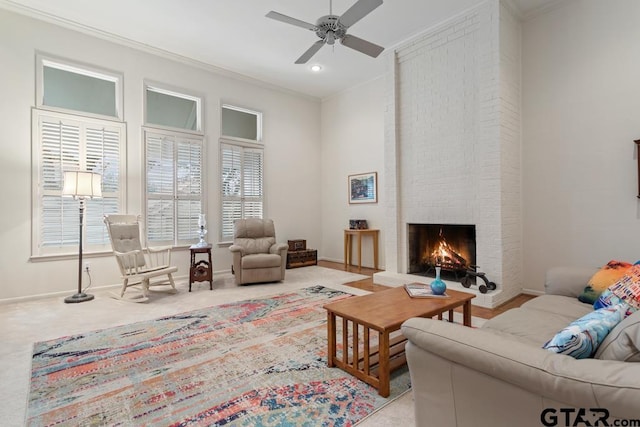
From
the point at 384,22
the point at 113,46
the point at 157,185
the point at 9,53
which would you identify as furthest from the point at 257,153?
the point at 9,53

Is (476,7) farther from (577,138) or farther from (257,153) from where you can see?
(257,153)

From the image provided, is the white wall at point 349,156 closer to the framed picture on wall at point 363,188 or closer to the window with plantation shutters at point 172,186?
the framed picture on wall at point 363,188

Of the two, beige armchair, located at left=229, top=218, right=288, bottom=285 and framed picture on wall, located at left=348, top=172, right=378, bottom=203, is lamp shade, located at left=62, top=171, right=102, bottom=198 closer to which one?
beige armchair, located at left=229, top=218, right=288, bottom=285

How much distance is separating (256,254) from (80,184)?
97.0 inches

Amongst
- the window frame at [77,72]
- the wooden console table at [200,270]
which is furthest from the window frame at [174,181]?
the wooden console table at [200,270]

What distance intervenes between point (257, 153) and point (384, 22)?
3.18 metres

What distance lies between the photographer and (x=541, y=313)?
6.66ft

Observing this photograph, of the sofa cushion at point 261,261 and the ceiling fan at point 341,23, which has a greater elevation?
the ceiling fan at point 341,23

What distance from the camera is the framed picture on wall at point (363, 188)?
19.3ft

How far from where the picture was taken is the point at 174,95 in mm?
5133

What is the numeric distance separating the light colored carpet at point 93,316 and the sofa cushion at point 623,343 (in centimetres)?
100
